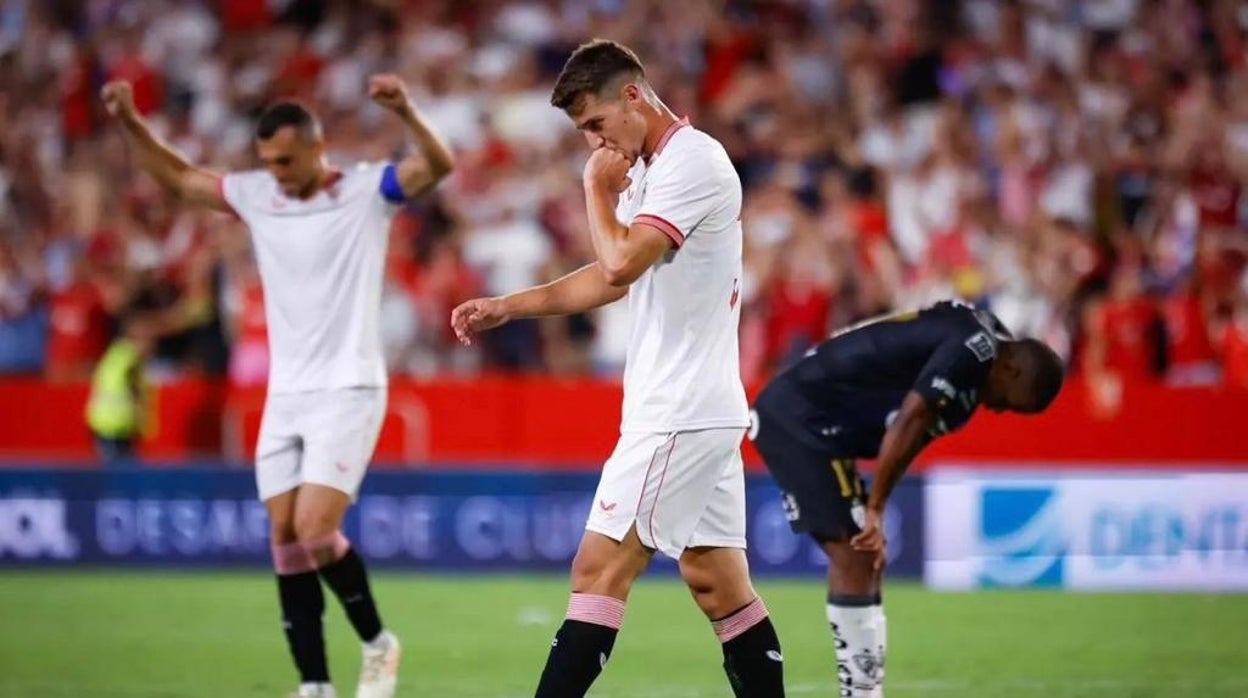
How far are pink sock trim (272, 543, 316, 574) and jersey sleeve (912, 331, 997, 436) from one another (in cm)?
282

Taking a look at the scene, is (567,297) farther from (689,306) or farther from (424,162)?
(424,162)

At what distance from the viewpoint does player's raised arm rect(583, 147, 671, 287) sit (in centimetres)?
620

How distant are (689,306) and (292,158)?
115 inches

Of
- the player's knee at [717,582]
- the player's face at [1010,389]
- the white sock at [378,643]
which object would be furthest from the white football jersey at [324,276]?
the player's face at [1010,389]

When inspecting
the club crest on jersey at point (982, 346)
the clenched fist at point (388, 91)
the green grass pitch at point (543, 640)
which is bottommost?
the green grass pitch at point (543, 640)

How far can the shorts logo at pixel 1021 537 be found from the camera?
45.1 ft

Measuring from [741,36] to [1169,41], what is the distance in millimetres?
3987

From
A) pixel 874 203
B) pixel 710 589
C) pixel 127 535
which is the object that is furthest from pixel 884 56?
pixel 710 589

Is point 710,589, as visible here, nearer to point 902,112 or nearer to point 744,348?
point 744,348

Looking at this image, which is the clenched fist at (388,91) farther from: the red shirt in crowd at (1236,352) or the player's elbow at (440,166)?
the red shirt in crowd at (1236,352)

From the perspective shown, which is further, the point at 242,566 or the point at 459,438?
the point at 459,438

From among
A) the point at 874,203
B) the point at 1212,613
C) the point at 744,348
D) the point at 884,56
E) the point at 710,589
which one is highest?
the point at 884,56

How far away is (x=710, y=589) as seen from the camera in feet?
22.1

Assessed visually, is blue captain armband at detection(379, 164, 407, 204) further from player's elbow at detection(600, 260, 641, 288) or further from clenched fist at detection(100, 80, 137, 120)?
player's elbow at detection(600, 260, 641, 288)
